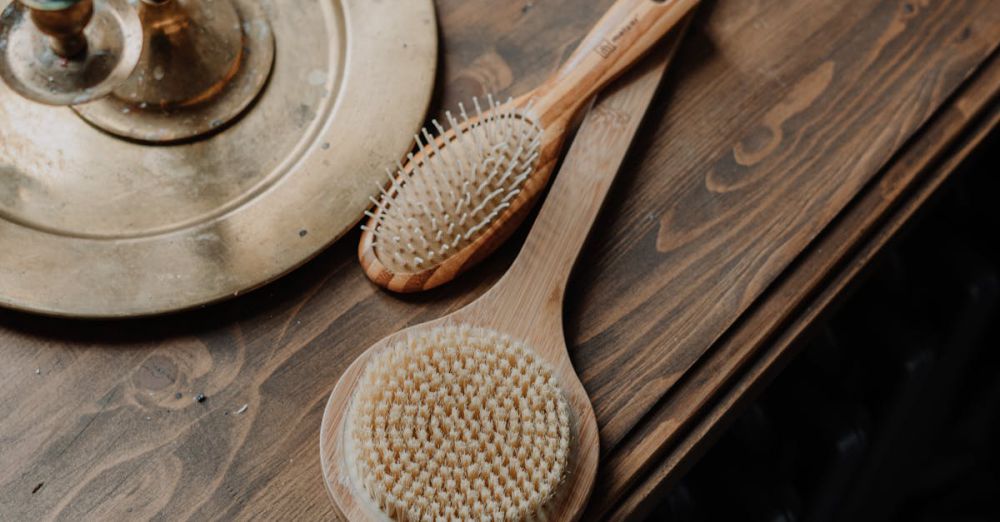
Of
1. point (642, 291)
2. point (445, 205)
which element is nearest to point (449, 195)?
point (445, 205)

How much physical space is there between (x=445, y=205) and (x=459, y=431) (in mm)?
139

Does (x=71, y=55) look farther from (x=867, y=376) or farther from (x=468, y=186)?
(x=867, y=376)

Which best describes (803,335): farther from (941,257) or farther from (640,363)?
(941,257)

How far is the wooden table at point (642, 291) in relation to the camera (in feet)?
1.72

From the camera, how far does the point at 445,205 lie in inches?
21.9

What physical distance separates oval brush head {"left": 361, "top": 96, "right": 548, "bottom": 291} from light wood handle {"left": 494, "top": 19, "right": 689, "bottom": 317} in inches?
1.0

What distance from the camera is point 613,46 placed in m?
0.61

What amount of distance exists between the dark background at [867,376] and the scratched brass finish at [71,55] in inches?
20.3

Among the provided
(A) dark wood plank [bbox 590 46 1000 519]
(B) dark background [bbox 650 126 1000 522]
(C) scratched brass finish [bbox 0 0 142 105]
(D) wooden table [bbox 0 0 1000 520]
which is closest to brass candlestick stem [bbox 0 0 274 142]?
(C) scratched brass finish [bbox 0 0 142 105]

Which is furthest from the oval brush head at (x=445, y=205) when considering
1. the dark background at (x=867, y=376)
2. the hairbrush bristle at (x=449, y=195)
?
the dark background at (x=867, y=376)

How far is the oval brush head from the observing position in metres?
0.56

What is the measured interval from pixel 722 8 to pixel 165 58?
1.26 feet

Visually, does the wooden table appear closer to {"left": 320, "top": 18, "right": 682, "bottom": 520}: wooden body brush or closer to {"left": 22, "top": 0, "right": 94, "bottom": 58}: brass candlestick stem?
{"left": 320, "top": 18, "right": 682, "bottom": 520}: wooden body brush

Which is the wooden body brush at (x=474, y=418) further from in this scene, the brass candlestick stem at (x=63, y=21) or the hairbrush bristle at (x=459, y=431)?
the brass candlestick stem at (x=63, y=21)
